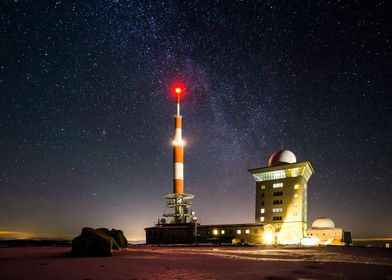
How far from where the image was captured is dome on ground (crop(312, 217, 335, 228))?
261 feet

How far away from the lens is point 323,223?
79750mm

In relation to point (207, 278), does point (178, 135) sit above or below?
above

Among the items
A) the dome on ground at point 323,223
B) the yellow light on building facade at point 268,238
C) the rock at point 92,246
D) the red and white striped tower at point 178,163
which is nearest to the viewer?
the rock at point 92,246

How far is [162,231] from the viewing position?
64625 millimetres

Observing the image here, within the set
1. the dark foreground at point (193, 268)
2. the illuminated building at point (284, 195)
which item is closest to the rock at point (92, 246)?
the dark foreground at point (193, 268)

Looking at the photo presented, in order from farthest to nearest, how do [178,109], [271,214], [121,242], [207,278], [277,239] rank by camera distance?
[178,109]
[271,214]
[277,239]
[121,242]
[207,278]

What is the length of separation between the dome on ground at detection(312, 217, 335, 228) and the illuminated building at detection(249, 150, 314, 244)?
7.43m

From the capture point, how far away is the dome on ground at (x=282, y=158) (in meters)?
76.8

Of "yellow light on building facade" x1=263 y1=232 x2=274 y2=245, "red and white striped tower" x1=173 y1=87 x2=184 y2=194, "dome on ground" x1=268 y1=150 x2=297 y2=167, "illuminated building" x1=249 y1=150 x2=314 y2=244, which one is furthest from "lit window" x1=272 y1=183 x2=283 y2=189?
"red and white striped tower" x1=173 y1=87 x2=184 y2=194

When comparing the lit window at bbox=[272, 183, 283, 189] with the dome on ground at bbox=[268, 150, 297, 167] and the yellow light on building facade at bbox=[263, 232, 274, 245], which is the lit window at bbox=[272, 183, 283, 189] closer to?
the dome on ground at bbox=[268, 150, 297, 167]

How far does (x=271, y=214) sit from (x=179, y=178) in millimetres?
22880

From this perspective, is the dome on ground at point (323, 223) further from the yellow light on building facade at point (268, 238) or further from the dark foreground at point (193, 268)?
the dark foreground at point (193, 268)

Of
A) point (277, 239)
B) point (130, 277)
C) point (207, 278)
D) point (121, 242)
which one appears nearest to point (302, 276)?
point (207, 278)

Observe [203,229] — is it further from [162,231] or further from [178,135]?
[178,135]
